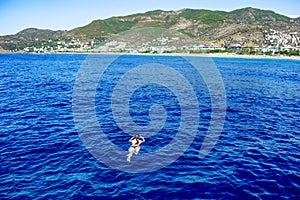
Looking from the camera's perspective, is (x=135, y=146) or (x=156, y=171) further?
(x=135, y=146)

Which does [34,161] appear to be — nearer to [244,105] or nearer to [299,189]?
[299,189]

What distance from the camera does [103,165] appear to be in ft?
58.9

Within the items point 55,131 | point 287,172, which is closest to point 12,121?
point 55,131

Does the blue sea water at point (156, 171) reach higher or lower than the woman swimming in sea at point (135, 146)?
lower

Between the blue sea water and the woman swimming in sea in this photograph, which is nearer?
the blue sea water

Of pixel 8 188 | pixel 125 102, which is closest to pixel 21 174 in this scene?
pixel 8 188

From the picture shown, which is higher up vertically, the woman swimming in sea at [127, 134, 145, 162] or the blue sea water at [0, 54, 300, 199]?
the woman swimming in sea at [127, 134, 145, 162]

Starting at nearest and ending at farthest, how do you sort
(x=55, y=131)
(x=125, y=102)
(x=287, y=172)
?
(x=287, y=172) → (x=55, y=131) → (x=125, y=102)

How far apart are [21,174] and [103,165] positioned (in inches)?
214

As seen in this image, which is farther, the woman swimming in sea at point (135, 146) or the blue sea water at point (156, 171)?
the woman swimming in sea at point (135, 146)

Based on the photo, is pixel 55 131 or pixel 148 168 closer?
pixel 148 168

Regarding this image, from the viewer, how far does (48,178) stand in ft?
52.3

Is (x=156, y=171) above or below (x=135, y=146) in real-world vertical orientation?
below

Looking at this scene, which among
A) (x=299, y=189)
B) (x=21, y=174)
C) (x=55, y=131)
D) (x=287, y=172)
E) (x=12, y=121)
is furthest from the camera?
(x=12, y=121)
